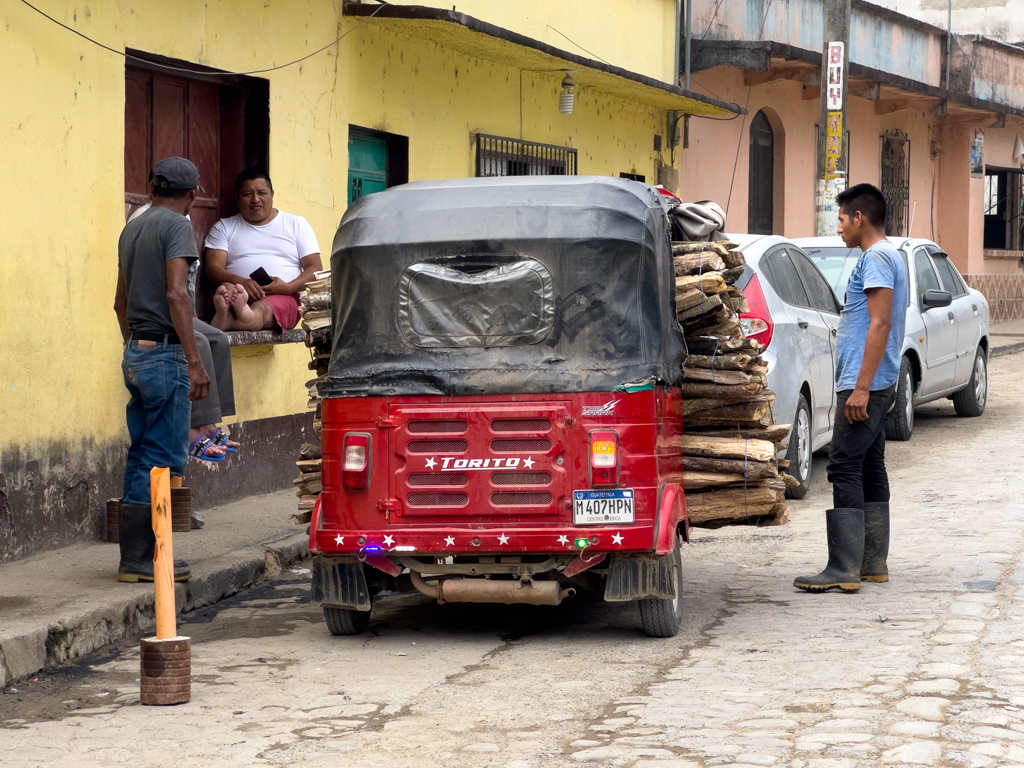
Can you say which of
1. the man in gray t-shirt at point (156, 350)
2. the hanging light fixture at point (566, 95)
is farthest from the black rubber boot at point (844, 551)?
the hanging light fixture at point (566, 95)

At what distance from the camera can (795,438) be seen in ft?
32.4

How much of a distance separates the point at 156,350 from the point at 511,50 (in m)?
6.34

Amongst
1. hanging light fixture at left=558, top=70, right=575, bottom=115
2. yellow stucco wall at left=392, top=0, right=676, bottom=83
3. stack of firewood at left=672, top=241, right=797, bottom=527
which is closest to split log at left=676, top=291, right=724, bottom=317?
stack of firewood at left=672, top=241, right=797, bottom=527

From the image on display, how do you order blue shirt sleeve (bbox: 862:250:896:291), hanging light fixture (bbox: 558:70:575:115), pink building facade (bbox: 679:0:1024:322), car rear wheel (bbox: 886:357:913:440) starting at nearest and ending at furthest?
blue shirt sleeve (bbox: 862:250:896:291)
car rear wheel (bbox: 886:357:913:440)
hanging light fixture (bbox: 558:70:575:115)
pink building facade (bbox: 679:0:1024:322)

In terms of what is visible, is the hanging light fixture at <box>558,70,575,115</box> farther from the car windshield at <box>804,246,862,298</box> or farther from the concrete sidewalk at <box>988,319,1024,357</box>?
the concrete sidewalk at <box>988,319,1024,357</box>

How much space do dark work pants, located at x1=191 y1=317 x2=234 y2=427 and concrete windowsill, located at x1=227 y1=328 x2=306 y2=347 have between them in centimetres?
56

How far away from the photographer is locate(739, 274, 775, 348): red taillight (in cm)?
926

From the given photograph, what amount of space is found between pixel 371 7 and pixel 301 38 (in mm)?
636

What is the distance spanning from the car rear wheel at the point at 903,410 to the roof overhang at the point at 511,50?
12.9ft

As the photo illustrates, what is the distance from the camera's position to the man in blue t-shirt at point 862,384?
7.04 meters

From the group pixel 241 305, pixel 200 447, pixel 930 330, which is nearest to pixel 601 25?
pixel 930 330

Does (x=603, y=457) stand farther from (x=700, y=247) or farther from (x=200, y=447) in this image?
(x=200, y=447)

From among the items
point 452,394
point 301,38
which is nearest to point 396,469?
point 452,394

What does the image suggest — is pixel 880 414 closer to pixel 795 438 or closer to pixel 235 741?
pixel 795 438
